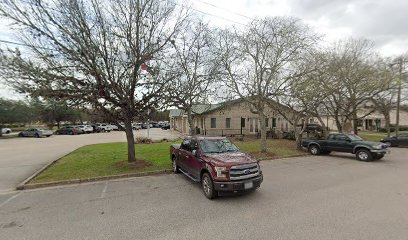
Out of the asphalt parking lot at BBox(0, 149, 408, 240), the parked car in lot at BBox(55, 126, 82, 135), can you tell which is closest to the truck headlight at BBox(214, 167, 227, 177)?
the asphalt parking lot at BBox(0, 149, 408, 240)

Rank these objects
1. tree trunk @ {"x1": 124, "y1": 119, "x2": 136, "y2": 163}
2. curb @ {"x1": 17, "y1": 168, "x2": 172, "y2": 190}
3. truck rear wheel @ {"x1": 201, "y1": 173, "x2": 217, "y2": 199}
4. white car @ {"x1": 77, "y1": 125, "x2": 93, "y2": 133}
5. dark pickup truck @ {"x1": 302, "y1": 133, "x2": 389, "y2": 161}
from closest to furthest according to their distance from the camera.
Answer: truck rear wheel @ {"x1": 201, "y1": 173, "x2": 217, "y2": 199} → curb @ {"x1": 17, "y1": 168, "x2": 172, "y2": 190} → tree trunk @ {"x1": 124, "y1": 119, "x2": 136, "y2": 163} → dark pickup truck @ {"x1": 302, "y1": 133, "x2": 389, "y2": 161} → white car @ {"x1": 77, "y1": 125, "x2": 93, "y2": 133}

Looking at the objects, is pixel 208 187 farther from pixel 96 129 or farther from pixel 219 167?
pixel 96 129

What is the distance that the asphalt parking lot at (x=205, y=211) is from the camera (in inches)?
173

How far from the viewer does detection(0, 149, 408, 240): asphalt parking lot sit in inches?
173

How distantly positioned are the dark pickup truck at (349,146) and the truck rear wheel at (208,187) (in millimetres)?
10959

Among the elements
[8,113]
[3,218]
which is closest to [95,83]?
[3,218]

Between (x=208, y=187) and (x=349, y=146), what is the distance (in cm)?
1141

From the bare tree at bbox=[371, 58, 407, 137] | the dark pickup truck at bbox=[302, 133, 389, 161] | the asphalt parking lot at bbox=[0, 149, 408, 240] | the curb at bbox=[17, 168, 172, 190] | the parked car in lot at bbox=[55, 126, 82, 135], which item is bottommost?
the asphalt parking lot at bbox=[0, 149, 408, 240]

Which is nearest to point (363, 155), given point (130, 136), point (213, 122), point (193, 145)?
point (193, 145)

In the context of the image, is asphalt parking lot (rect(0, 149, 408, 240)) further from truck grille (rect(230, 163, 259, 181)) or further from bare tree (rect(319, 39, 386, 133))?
bare tree (rect(319, 39, 386, 133))

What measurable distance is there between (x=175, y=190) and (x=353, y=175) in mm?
7244

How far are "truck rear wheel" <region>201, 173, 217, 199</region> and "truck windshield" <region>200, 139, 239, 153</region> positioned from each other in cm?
97

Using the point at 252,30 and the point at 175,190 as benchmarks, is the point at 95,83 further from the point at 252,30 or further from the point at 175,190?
the point at 252,30

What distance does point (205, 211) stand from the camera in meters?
5.48
